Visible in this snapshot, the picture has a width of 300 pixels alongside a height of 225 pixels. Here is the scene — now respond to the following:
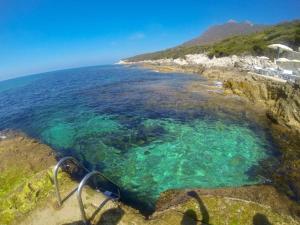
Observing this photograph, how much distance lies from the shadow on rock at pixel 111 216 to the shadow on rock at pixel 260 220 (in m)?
3.66

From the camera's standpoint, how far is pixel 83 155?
11461 millimetres

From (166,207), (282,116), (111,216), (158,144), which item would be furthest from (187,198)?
(282,116)

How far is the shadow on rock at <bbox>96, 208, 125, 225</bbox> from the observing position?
571cm

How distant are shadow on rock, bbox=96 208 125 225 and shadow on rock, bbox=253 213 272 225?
366 cm

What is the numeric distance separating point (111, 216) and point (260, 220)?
4082 mm

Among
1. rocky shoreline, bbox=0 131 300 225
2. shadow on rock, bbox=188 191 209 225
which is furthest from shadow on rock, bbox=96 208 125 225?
shadow on rock, bbox=188 191 209 225

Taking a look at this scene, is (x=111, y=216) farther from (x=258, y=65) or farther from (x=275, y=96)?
(x=258, y=65)

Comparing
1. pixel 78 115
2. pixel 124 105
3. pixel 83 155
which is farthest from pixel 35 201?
pixel 124 105

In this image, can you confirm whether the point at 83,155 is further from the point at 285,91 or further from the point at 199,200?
the point at 285,91

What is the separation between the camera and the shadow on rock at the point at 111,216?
18.7ft

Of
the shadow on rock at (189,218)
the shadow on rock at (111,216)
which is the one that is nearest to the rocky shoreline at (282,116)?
the shadow on rock at (189,218)

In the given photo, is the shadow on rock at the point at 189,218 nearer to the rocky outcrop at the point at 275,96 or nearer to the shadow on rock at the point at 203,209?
the shadow on rock at the point at 203,209

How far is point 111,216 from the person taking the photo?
19.4 ft

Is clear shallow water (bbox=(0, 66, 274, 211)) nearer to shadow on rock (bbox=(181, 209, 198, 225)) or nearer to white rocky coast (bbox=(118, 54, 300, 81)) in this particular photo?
shadow on rock (bbox=(181, 209, 198, 225))
